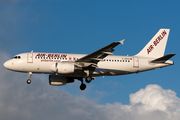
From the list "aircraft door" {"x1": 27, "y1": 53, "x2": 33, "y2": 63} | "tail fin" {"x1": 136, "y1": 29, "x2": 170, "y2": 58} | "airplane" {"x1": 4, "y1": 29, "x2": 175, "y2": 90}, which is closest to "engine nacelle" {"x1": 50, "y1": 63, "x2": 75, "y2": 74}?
"airplane" {"x1": 4, "y1": 29, "x2": 175, "y2": 90}

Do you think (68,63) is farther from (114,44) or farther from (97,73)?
(114,44)

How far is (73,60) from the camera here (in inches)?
1599

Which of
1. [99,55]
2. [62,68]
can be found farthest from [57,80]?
[99,55]

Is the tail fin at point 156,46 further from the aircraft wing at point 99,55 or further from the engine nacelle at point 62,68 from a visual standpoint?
the engine nacelle at point 62,68

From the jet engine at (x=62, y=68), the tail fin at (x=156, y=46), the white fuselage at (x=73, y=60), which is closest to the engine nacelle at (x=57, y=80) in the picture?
the white fuselage at (x=73, y=60)

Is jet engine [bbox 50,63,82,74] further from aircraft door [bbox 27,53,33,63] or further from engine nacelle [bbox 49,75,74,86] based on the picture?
engine nacelle [bbox 49,75,74,86]

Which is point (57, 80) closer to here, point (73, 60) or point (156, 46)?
point (73, 60)

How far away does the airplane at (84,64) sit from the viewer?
38469 millimetres

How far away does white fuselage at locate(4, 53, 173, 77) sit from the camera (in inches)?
1556

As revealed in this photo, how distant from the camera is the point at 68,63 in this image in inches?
1528

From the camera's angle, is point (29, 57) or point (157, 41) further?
point (157, 41)

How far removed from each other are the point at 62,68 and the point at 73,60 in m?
2.93

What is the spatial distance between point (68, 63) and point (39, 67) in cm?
383

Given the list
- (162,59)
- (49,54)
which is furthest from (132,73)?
(49,54)
